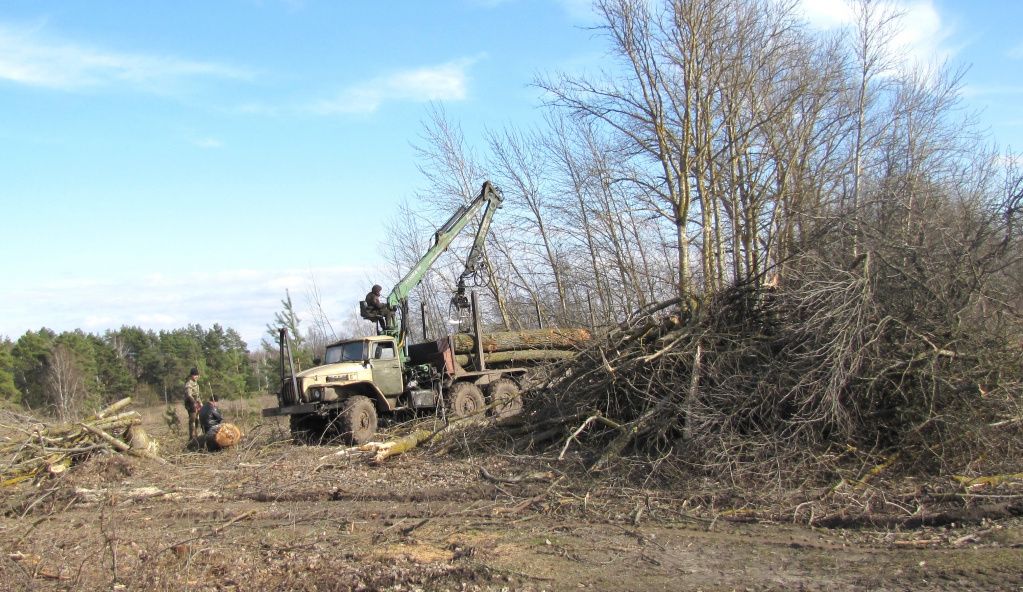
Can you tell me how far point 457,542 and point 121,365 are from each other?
127 ft

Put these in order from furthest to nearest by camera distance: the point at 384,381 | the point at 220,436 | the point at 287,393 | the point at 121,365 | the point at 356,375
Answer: the point at 121,365 < the point at 384,381 < the point at 356,375 < the point at 287,393 < the point at 220,436

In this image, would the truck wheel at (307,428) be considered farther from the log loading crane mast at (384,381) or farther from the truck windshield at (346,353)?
the truck windshield at (346,353)

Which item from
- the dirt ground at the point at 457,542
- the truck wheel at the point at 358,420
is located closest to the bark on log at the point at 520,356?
the truck wheel at the point at 358,420

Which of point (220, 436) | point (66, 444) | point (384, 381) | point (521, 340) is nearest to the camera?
point (66, 444)

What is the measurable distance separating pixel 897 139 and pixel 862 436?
610 inches

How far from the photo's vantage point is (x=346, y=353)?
14.3 m

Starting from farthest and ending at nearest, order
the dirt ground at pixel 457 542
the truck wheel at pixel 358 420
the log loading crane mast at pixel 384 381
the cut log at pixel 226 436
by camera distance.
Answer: the log loading crane mast at pixel 384 381 < the cut log at pixel 226 436 < the truck wheel at pixel 358 420 < the dirt ground at pixel 457 542

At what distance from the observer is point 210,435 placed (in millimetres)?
12961

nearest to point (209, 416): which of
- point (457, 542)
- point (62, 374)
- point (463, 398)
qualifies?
point (463, 398)

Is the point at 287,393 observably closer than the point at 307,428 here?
Yes

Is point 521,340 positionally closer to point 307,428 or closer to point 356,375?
point 356,375

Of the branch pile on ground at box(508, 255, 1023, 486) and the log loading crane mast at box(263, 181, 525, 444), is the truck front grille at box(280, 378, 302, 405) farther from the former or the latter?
the branch pile on ground at box(508, 255, 1023, 486)

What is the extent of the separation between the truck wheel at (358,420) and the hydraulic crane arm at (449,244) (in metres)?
2.12

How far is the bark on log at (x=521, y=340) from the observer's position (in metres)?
15.5
